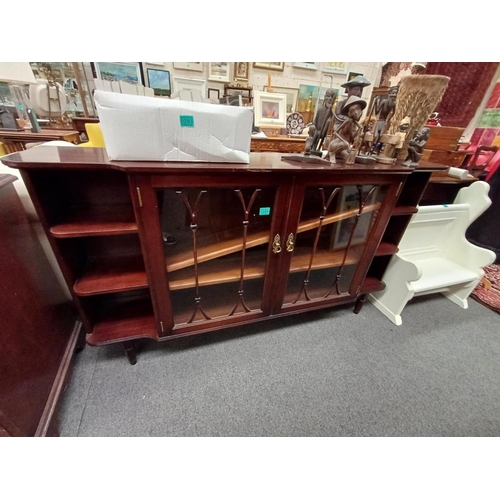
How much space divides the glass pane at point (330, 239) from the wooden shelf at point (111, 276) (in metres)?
0.70

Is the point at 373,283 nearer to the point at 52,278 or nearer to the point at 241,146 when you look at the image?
the point at 241,146

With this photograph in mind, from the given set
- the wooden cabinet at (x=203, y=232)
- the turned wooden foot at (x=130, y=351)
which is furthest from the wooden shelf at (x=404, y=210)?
the turned wooden foot at (x=130, y=351)

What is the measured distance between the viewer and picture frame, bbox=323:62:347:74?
8.21 ft

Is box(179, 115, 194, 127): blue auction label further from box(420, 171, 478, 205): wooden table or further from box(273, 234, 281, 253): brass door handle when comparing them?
box(420, 171, 478, 205): wooden table

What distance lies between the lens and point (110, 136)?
67 centimetres

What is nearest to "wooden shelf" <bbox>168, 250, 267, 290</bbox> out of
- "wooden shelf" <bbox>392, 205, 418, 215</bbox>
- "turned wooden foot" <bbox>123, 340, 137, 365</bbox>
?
"turned wooden foot" <bbox>123, 340, 137, 365</bbox>

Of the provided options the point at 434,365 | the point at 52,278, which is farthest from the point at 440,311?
the point at 52,278

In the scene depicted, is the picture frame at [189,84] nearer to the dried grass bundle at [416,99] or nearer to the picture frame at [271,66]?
the picture frame at [271,66]

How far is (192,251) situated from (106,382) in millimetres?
734

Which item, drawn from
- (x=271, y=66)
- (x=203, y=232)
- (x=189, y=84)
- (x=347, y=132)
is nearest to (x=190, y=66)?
(x=189, y=84)

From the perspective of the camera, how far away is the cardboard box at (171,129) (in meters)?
0.64

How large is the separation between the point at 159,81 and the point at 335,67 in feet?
6.30

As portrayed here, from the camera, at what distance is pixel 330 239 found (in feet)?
3.81

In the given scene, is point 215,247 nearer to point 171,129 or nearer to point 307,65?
point 171,129
